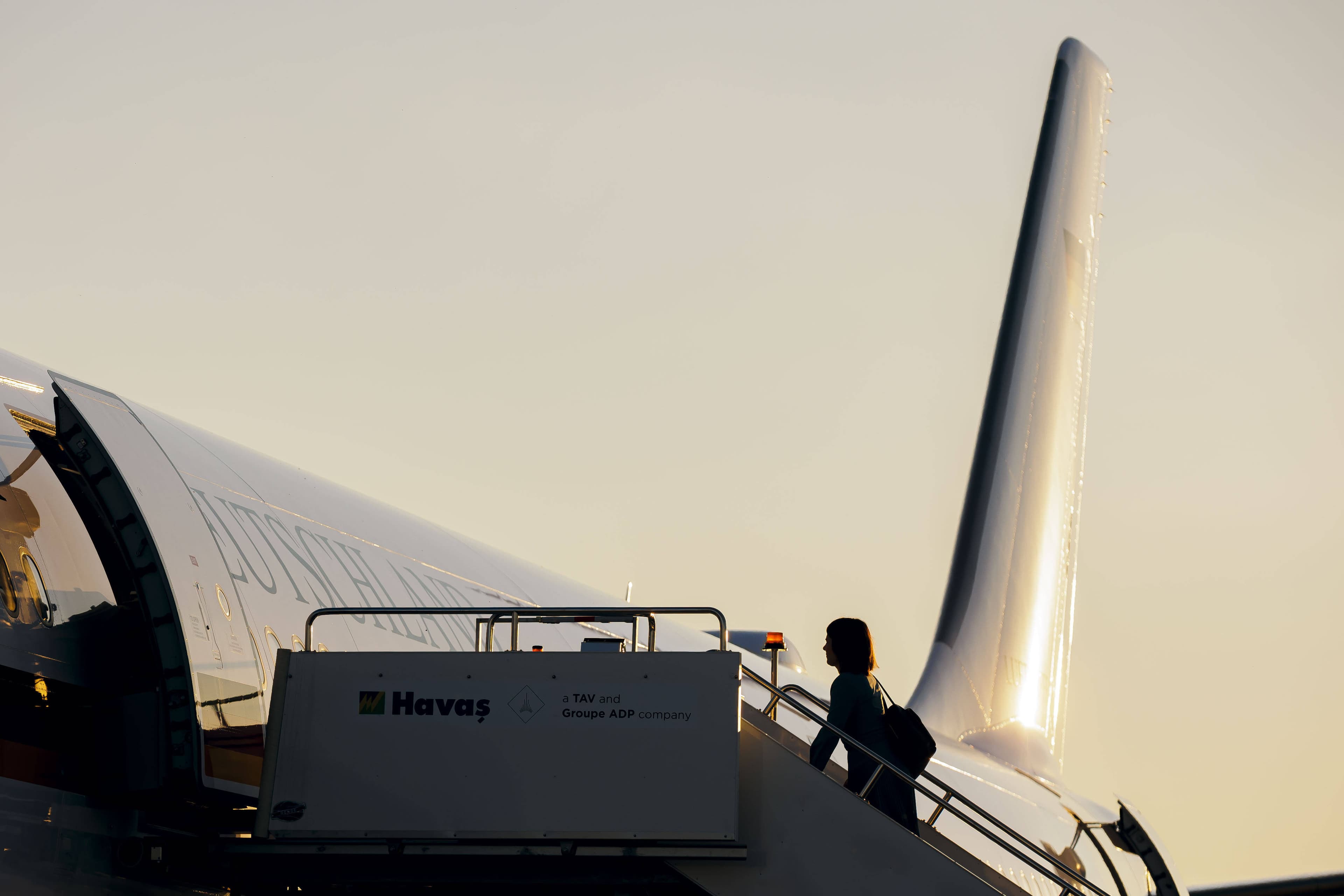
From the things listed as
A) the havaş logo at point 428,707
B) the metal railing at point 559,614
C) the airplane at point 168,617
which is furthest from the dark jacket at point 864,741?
the havaş logo at point 428,707

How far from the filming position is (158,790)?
18.3 ft

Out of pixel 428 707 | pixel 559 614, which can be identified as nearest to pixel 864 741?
pixel 559 614

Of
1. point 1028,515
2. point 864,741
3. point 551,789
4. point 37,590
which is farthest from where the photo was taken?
point 1028,515

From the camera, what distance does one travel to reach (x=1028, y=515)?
19.7m

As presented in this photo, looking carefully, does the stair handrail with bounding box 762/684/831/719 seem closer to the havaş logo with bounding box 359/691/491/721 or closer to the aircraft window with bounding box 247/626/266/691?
the havaş logo with bounding box 359/691/491/721

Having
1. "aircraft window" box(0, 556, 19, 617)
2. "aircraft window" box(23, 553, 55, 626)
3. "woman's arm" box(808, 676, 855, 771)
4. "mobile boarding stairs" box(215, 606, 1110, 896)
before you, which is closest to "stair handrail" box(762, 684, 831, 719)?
"woman's arm" box(808, 676, 855, 771)

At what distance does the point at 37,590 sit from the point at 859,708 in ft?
12.4

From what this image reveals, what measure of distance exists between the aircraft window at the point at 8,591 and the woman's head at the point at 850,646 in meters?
3.65

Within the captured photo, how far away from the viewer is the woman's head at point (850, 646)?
6805 mm

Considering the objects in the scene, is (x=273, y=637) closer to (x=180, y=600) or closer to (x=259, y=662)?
(x=259, y=662)

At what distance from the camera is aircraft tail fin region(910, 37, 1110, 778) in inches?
736

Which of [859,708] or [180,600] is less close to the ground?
[180,600]

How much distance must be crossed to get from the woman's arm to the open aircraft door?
8.52 feet

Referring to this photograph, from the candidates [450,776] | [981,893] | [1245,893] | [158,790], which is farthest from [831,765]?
[1245,893]
